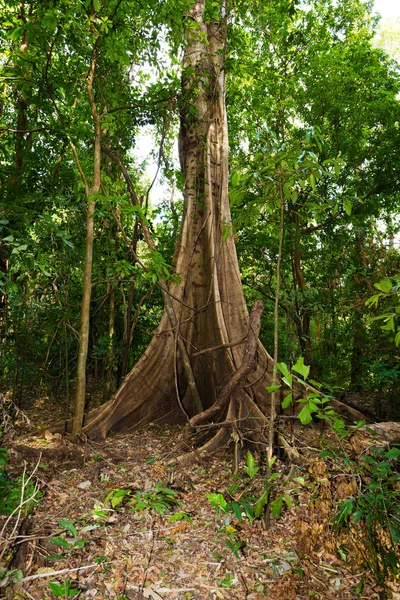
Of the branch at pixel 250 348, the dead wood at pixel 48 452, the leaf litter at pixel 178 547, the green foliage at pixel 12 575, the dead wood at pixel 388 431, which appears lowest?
the leaf litter at pixel 178 547

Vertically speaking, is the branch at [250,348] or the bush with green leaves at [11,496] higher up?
the branch at [250,348]

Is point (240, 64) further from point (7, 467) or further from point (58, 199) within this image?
point (7, 467)

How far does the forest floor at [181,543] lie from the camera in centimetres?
187

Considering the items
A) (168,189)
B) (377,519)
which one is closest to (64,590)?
(377,519)

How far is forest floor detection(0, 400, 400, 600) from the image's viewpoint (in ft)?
6.12

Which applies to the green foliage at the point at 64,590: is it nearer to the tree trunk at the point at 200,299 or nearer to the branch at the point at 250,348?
the branch at the point at 250,348

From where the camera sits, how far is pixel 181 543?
7.29ft

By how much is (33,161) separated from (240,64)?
2.85 metres

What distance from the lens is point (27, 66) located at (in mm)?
3219

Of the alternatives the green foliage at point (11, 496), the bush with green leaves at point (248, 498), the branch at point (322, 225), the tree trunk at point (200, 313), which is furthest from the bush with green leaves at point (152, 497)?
the branch at point (322, 225)

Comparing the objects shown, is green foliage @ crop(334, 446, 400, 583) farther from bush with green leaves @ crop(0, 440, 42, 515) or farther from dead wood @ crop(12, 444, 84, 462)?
dead wood @ crop(12, 444, 84, 462)

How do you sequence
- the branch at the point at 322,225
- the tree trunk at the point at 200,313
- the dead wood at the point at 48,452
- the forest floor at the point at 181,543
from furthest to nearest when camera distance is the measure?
the branch at the point at 322,225 < the tree trunk at the point at 200,313 < the dead wood at the point at 48,452 < the forest floor at the point at 181,543

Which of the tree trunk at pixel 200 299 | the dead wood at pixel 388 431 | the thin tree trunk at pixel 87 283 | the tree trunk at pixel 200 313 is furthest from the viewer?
the tree trunk at pixel 200 299

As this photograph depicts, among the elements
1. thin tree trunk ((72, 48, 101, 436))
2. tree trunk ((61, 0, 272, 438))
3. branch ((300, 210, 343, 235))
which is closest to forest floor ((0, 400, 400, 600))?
thin tree trunk ((72, 48, 101, 436))
